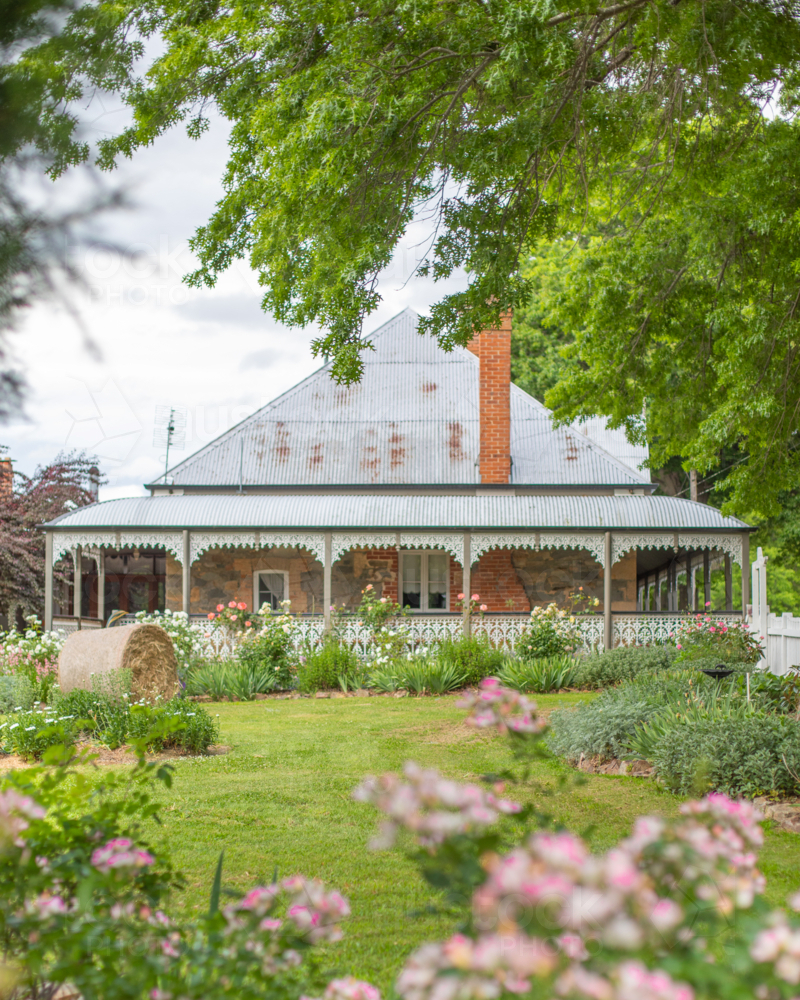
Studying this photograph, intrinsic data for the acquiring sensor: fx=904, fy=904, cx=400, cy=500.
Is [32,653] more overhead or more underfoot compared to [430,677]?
more overhead

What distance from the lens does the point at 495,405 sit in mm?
20141

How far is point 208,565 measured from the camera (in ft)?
63.3

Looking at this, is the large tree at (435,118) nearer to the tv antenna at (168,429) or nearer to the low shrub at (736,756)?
the low shrub at (736,756)

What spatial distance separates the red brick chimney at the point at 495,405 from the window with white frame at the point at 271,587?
194 inches

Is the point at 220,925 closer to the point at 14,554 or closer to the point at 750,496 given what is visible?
the point at 750,496

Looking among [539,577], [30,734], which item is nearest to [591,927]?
[30,734]

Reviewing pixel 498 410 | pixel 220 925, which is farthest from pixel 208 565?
pixel 220 925

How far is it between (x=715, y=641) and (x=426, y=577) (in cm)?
707

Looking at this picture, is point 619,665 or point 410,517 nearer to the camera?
point 619,665

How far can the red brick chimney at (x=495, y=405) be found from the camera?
19906mm

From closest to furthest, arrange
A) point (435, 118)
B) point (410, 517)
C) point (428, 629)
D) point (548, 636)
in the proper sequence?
point (435, 118) < point (548, 636) < point (428, 629) < point (410, 517)

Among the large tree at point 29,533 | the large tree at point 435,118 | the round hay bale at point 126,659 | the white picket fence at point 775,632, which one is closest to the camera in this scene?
the large tree at point 435,118

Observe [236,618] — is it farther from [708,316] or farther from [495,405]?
[708,316]

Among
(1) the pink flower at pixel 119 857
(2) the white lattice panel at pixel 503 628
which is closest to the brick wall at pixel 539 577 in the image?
(2) the white lattice panel at pixel 503 628
